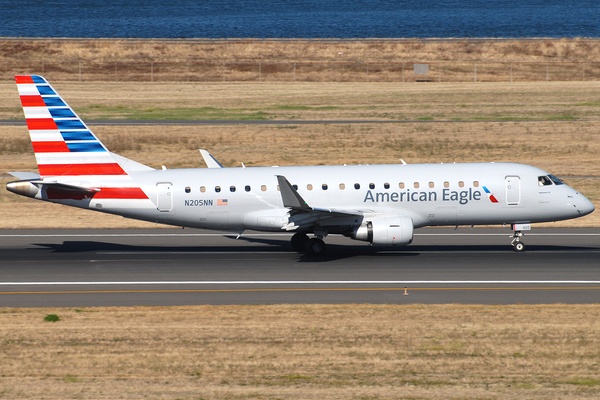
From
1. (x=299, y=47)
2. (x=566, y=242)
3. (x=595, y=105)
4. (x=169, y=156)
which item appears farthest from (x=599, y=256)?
(x=299, y=47)

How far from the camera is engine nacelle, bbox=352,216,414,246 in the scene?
125ft

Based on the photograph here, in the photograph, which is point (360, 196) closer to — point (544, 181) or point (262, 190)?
point (262, 190)

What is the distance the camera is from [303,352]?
26109 mm

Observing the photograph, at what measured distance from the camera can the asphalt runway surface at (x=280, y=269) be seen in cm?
3325

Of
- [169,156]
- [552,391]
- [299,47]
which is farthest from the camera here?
[299,47]

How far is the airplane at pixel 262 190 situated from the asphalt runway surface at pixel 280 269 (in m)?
1.53

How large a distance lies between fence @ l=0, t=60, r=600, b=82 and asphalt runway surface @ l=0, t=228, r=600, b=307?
5933 centimetres

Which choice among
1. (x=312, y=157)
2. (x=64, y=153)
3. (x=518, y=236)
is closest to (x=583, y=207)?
(x=518, y=236)

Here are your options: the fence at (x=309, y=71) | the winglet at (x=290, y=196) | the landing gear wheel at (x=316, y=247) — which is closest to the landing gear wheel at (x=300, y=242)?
the landing gear wheel at (x=316, y=247)

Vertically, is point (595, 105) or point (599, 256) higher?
point (595, 105)

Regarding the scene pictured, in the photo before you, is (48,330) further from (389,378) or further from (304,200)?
(304,200)

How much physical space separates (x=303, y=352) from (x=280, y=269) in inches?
470

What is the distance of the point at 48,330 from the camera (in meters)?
28.6

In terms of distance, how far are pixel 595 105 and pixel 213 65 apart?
43337 mm
